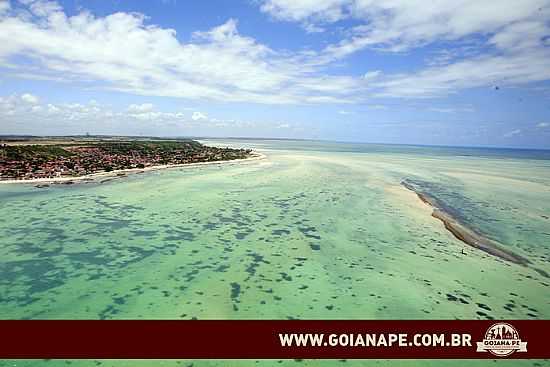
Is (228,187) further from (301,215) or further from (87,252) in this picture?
(87,252)

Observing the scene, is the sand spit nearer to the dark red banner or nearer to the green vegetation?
the dark red banner

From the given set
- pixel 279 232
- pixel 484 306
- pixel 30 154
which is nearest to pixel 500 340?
pixel 484 306

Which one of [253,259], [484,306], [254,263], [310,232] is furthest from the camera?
[310,232]

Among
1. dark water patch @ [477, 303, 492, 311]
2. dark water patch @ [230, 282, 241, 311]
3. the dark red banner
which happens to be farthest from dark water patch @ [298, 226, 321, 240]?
the dark red banner

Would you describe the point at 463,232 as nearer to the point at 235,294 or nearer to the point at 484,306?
the point at 484,306

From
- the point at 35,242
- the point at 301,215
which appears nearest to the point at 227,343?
the point at 35,242
